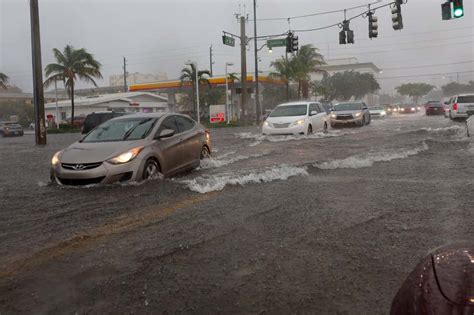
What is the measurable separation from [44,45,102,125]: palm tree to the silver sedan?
34522mm

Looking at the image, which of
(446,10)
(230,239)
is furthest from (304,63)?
(230,239)

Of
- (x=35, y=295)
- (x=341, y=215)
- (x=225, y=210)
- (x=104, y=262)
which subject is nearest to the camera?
(x=35, y=295)

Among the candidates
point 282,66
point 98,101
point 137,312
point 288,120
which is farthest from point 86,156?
point 98,101

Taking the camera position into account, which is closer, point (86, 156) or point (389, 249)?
point (389, 249)

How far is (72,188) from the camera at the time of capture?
27.0 feet

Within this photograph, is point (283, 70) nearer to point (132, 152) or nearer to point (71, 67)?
point (71, 67)

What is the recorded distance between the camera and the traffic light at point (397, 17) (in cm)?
2194

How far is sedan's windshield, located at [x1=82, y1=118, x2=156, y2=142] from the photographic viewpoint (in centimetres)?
901

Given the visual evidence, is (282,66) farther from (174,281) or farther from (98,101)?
(174,281)

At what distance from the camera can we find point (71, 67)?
42.3 m

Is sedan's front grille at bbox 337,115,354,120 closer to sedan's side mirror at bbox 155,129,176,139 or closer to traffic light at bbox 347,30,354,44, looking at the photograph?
traffic light at bbox 347,30,354,44

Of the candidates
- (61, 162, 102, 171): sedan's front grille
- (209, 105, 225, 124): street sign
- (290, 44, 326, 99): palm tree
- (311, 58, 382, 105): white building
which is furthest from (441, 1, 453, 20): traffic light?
(311, 58, 382, 105): white building

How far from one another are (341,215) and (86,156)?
179 inches

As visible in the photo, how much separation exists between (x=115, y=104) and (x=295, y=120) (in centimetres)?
4161
